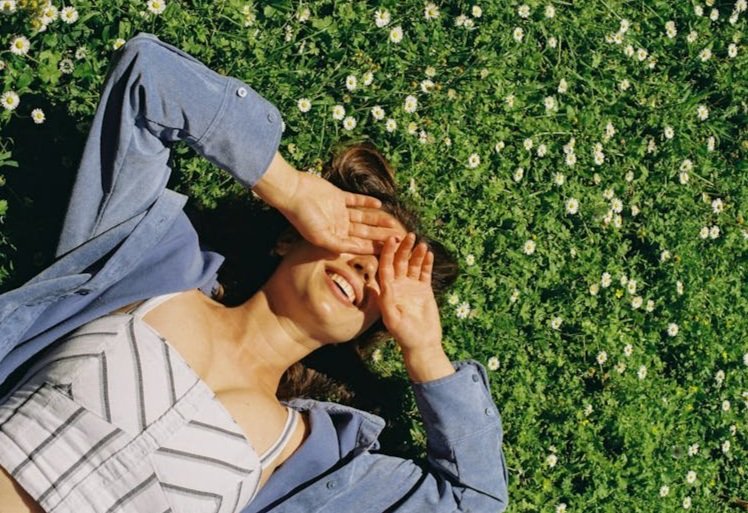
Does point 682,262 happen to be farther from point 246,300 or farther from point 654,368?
point 246,300

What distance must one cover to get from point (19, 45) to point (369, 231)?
4.59 ft

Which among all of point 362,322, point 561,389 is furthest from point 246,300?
point 561,389

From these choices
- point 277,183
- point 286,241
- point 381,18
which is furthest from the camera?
point 381,18

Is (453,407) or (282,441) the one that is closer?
(282,441)

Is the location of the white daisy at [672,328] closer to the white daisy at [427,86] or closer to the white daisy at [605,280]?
the white daisy at [605,280]

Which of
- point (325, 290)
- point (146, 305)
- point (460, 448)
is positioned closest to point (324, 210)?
point (325, 290)

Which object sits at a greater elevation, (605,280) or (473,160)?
(473,160)

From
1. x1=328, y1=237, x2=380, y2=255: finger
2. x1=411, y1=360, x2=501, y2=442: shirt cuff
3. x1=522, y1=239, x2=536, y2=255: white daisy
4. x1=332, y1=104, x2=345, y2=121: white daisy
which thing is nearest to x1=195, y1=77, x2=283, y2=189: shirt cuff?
x1=328, y1=237, x2=380, y2=255: finger

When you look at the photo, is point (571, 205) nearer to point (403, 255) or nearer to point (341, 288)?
point (403, 255)

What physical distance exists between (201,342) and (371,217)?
0.72 metres

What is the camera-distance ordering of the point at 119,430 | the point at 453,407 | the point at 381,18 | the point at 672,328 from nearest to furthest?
the point at 119,430, the point at 453,407, the point at 381,18, the point at 672,328

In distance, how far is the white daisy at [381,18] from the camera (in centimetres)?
384

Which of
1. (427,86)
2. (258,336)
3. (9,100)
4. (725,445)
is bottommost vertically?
(725,445)

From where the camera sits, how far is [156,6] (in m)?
3.39
